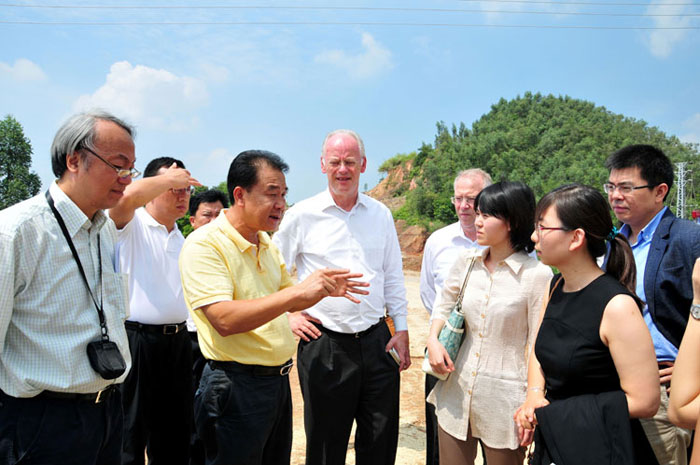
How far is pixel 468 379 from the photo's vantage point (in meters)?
2.52


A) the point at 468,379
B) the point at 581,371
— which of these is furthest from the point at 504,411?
the point at 581,371

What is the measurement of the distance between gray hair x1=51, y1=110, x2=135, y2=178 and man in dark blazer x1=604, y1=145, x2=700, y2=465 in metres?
2.77

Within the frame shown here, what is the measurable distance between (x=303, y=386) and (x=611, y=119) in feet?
171

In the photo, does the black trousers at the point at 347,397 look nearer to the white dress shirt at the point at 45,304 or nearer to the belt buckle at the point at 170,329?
the belt buckle at the point at 170,329

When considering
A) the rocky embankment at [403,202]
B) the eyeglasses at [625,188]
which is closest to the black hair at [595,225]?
the eyeglasses at [625,188]

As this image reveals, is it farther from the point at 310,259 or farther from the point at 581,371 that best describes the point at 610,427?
the point at 310,259

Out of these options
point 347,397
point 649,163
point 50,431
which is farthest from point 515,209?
point 50,431

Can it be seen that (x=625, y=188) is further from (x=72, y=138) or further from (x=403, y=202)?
(x=403, y=202)

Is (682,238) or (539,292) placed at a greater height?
(682,238)

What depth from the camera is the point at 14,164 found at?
28453mm

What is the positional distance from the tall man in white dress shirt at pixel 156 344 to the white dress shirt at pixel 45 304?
121 cm

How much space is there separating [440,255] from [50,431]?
276cm

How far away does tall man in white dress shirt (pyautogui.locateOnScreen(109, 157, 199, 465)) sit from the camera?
3252mm

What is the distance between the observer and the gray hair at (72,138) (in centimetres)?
197
